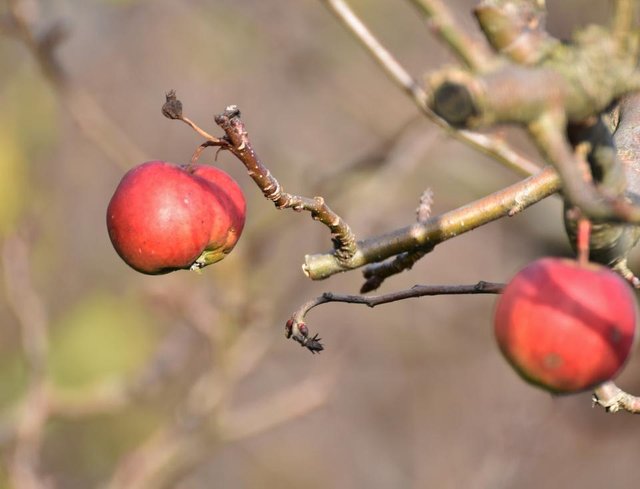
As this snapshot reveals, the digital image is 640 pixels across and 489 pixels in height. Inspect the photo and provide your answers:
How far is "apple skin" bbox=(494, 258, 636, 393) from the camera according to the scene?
3.88ft

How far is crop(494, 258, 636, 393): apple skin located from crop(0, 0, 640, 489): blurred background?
103 inches

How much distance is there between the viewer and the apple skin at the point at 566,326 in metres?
1.18

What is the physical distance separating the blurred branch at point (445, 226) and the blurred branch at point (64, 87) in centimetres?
214

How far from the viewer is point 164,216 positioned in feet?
5.24

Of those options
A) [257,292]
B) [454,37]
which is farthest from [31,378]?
[454,37]

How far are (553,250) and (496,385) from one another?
2289 millimetres

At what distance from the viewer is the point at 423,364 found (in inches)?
253

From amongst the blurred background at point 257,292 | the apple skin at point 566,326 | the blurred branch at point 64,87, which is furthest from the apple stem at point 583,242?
the blurred branch at point 64,87

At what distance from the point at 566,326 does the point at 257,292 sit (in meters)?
3.04

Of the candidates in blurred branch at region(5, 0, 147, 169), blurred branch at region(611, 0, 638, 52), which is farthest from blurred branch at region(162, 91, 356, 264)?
blurred branch at region(5, 0, 147, 169)

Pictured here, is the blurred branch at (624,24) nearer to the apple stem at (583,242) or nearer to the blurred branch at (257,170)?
the apple stem at (583,242)

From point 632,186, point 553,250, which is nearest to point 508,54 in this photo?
point 632,186

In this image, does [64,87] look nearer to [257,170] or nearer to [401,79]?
[401,79]

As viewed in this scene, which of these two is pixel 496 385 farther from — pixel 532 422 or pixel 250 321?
pixel 250 321
